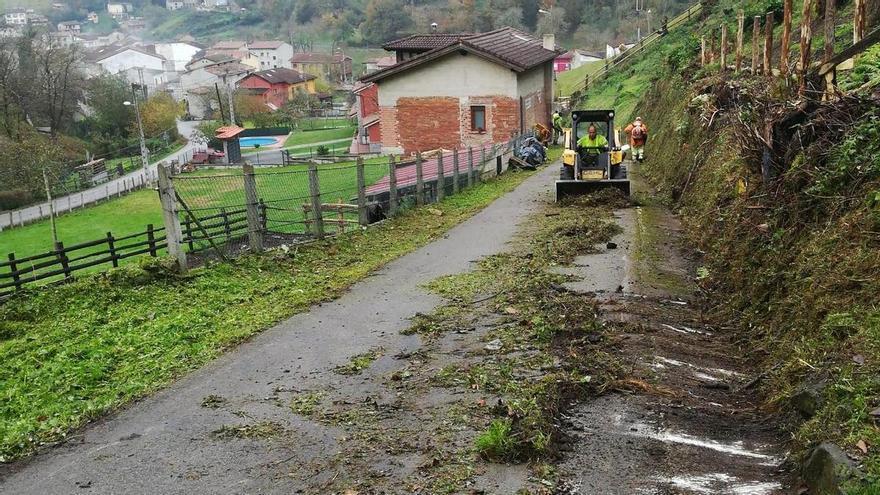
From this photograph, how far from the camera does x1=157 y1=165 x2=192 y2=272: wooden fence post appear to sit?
11.5 meters

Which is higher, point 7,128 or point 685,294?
point 7,128

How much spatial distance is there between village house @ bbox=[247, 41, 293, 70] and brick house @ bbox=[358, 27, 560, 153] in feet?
387

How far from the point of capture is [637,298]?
10.3 m

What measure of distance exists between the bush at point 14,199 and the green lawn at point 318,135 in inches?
1230

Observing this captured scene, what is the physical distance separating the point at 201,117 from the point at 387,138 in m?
77.1

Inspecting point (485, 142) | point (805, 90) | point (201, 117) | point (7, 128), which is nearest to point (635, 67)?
point (485, 142)

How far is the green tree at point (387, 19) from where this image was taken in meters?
131

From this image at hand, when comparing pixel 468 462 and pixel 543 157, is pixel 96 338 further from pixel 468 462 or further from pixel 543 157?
pixel 543 157

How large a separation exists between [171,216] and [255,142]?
77.8 meters

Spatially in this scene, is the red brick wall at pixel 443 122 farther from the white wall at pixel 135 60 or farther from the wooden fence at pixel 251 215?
the white wall at pixel 135 60

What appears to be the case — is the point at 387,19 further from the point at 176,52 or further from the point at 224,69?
the point at 176,52

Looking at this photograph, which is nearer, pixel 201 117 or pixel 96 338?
pixel 96 338

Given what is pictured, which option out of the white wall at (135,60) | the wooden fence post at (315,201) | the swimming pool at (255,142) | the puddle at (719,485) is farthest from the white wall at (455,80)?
the white wall at (135,60)

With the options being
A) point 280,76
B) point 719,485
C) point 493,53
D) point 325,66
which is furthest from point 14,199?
point 325,66
